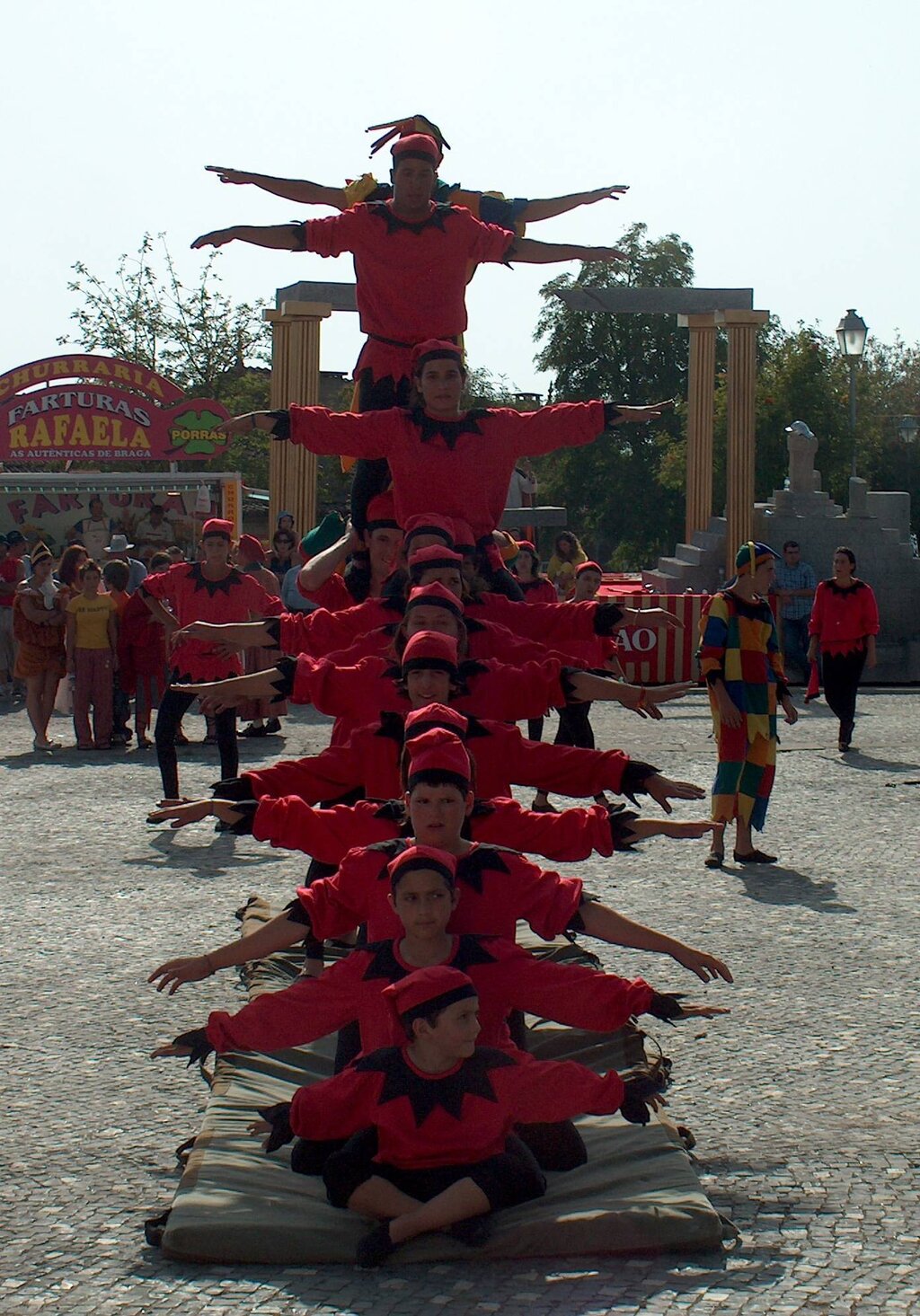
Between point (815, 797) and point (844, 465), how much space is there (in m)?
25.8

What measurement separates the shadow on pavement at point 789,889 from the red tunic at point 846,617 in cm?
550

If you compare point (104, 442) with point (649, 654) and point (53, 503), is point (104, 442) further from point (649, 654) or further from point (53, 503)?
point (649, 654)

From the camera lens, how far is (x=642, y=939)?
4570 mm

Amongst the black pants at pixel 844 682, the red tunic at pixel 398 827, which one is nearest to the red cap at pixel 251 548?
the black pants at pixel 844 682

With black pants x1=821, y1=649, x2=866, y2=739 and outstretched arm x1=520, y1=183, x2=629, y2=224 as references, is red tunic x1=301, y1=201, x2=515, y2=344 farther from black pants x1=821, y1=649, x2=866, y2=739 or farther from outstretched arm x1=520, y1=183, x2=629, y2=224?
black pants x1=821, y1=649, x2=866, y2=739

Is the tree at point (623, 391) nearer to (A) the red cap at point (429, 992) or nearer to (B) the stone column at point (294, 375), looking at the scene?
(B) the stone column at point (294, 375)

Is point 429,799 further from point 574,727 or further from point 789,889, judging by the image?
point 574,727

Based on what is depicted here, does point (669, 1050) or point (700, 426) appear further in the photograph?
point (700, 426)

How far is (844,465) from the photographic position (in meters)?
36.7

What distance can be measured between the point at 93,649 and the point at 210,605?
3932 mm

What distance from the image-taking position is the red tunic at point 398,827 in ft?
16.2

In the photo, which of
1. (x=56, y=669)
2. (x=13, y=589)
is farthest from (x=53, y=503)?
(x=56, y=669)

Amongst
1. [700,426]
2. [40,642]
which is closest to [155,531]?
[40,642]

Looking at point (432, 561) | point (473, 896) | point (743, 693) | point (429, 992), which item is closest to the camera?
point (429, 992)
